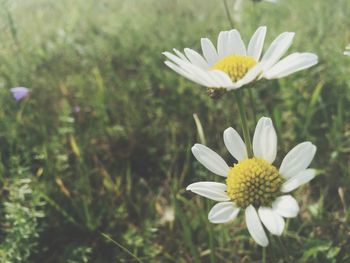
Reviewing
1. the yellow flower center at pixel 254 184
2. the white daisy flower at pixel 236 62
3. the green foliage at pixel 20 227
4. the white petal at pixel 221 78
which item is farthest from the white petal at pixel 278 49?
the green foliage at pixel 20 227

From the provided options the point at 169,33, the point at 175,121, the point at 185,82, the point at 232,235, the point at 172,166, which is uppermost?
the point at 169,33

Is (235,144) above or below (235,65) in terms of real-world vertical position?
below

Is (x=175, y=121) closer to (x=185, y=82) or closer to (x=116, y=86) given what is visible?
(x=185, y=82)

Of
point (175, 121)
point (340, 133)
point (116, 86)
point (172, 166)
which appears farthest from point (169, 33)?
point (340, 133)

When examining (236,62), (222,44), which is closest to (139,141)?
(222,44)

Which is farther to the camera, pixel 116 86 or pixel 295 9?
pixel 295 9

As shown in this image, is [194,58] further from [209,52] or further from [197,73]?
[197,73]

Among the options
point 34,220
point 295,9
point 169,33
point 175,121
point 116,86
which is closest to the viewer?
point 34,220
